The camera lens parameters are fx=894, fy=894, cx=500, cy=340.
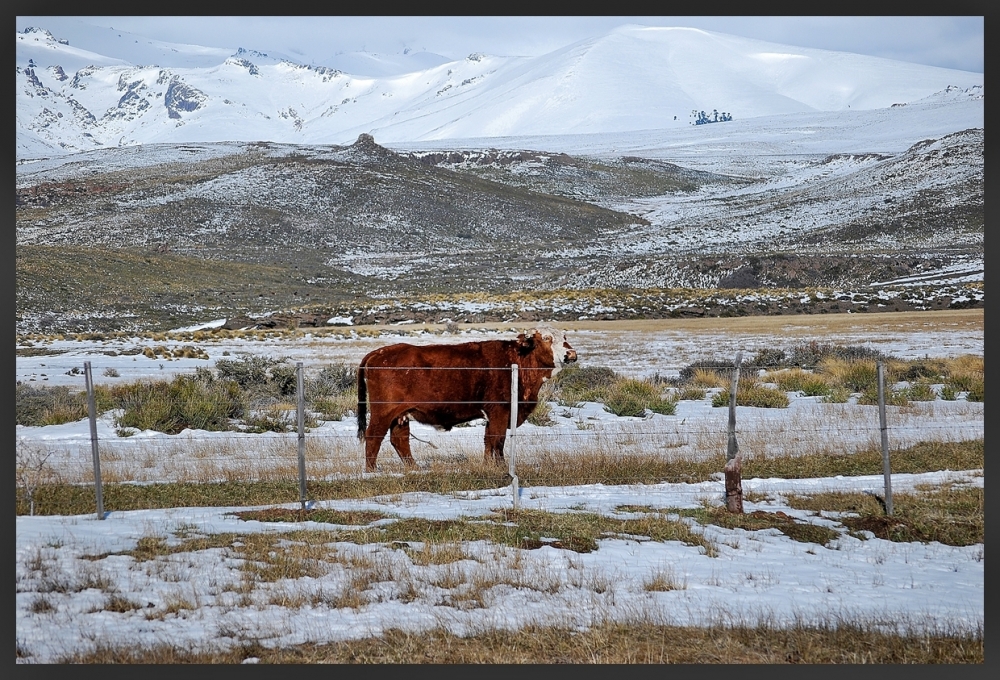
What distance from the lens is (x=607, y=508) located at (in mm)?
7770

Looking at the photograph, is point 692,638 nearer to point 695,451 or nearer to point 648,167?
point 695,451

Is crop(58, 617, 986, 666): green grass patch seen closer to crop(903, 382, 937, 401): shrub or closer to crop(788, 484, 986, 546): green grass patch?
crop(788, 484, 986, 546): green grass patch

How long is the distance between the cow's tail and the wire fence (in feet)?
0.41

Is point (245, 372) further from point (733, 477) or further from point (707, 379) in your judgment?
point (733, 477)

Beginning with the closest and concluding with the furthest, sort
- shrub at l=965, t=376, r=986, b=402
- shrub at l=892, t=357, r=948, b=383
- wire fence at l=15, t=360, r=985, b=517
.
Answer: wire fence at l=15, t=360, r=985, b=517 → shrub at l=965, t=376, r=986, b=402 → shrub at l=892, t=357, r=948, b=383

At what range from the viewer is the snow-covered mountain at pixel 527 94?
298 feet

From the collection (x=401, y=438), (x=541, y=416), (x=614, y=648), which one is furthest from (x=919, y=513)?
(x=541, y=416)

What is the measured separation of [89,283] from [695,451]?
21544mm

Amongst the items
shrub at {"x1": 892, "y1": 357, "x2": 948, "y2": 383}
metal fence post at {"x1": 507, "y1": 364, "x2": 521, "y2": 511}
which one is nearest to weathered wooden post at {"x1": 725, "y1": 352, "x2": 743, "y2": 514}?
metal fence post at {"x1": 507, "y1": 364, "x2": 521, "y2": 511}

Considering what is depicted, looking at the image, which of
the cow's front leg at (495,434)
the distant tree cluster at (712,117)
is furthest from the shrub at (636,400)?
the distant tree cluster at (712,117)

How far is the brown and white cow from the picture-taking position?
8.96 metres

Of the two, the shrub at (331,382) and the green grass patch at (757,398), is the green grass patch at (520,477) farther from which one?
the shrub at (331,382)

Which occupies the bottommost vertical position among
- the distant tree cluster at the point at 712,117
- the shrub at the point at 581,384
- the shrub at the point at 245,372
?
the shrub at the point at 581,384

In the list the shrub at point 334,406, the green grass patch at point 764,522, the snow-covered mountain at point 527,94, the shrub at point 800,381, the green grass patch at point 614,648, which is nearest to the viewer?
the green grass patch at point 614,648
